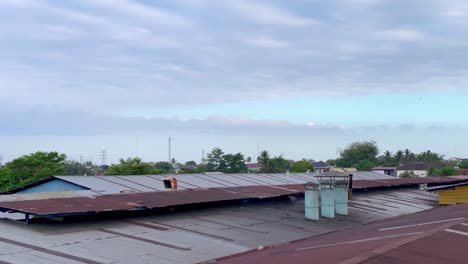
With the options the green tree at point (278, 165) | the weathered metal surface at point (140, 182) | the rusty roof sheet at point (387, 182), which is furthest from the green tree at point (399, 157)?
the weathered metal surface at point (140, 182)

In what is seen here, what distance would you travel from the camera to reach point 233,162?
8894 centimetres

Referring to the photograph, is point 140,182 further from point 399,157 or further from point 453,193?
point 399,157

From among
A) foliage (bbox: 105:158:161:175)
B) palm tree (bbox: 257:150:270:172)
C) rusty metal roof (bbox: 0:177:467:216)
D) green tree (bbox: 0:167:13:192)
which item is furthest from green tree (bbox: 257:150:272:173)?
rusty metal roof (bbox: 0:177:467:216)

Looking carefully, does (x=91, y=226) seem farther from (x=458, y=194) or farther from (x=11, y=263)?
(x=458, y=194)

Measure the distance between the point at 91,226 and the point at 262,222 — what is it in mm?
8250

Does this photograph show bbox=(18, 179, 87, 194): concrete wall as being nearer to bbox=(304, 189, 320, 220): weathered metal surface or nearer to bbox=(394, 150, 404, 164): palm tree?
bbox=(304, 189, 320, 220): weathered metal surface

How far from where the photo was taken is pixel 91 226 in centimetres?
1805

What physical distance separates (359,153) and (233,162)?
154 feet

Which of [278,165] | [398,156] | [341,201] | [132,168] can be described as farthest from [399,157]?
[341,201]

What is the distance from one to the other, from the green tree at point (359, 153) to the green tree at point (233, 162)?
3992 cm

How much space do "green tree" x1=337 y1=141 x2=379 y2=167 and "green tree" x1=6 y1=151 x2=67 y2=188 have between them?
255 ft

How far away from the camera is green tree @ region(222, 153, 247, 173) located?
88625 mm

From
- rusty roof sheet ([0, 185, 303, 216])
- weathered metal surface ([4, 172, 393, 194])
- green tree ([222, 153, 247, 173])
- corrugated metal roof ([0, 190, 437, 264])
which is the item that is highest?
green tree ([222, 153, 247, 173])

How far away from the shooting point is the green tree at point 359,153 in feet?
410
